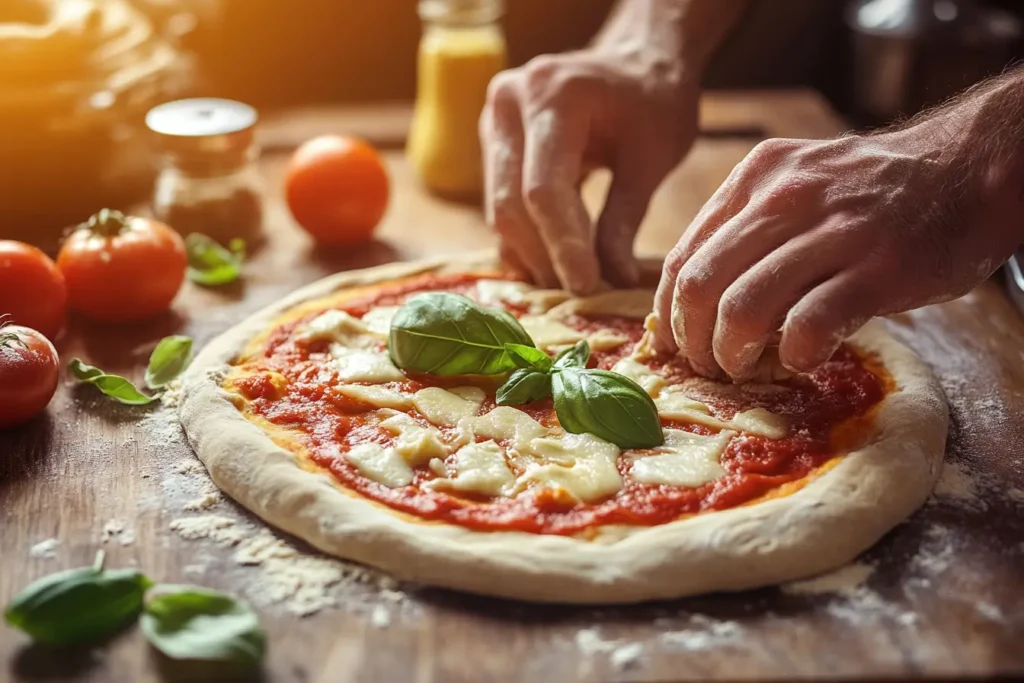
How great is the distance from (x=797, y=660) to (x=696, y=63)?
2.06 metres

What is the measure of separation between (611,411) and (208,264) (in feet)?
5.10

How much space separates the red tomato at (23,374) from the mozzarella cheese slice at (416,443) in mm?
791

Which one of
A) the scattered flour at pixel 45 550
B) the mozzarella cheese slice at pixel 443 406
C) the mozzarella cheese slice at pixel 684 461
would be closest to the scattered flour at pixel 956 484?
the mozzarella cheese slice at pixel 684 461

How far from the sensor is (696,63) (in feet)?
10.6

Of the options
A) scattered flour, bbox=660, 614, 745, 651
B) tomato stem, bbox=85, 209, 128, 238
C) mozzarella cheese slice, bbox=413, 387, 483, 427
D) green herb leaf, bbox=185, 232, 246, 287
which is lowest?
green herb leaf, bbox=185, 232, 246, 287

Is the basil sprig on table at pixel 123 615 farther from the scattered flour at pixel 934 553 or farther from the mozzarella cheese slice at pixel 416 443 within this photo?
the scattered flour at pixel 934 553

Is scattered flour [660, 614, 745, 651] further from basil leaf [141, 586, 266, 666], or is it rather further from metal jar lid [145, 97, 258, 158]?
metal jar lid [145, 97, 258, 158]

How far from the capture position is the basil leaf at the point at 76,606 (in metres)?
1.71

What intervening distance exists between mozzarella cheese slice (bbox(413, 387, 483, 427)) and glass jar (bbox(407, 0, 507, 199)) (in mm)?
1622

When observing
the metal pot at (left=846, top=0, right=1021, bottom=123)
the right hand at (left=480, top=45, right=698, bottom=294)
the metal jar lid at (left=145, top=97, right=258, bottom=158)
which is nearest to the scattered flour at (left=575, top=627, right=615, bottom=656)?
the right hand at (left=480, top=45, right=698, bottom=294)

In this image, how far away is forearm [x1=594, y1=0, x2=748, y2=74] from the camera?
3234 millimetres

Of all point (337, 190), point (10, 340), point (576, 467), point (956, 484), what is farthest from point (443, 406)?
point (337, 190)

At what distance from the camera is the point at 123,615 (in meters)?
1.78

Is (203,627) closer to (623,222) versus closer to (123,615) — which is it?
(123,615)
